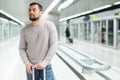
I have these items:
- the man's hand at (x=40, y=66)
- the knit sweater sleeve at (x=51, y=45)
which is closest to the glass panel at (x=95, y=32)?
the knit sweater sleeve at (x=51, y=45)

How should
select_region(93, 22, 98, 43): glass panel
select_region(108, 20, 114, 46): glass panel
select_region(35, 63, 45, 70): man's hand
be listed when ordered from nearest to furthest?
select_region(35, 63, 45, 70): man's hand
select_region(108, 20, 114, 46): glass panel
select_region(93, 22, 98, 43): glass panel

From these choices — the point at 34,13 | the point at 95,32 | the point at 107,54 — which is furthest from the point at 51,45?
the point at 95,32

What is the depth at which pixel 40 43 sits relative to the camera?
6.91ft

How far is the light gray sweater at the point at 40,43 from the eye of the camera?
2.10m

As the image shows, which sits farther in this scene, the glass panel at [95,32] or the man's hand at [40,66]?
the glass panel at [95,32]

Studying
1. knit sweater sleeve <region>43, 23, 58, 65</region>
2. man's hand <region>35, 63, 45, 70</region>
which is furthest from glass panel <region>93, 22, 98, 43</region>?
man's hand <region>35, 63, 45, 70</region>

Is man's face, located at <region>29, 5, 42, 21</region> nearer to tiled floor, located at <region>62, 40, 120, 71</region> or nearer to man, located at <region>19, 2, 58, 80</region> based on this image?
→ man, located at <region>19, 2, 58, 80</region>

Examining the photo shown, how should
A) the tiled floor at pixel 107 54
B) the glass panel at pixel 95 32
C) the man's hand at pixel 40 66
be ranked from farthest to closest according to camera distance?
the glass panel at pixel 95 32 < the tiled floor at pixel 107 54 < the man's hand at pixel 40 66

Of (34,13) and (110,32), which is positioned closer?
(34,13)

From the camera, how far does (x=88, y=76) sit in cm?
577

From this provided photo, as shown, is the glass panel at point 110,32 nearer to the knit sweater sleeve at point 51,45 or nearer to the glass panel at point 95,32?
the glass panel at point 95,32

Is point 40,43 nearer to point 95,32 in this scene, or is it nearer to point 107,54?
point 107,54

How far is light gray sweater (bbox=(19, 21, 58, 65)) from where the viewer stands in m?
2.10

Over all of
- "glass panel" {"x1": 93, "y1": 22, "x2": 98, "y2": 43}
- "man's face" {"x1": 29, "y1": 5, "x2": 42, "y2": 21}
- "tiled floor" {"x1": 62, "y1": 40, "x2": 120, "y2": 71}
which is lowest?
"tiled floor" {"x1": 62, "y1": 40, "x2": 120, "y2": 71}
